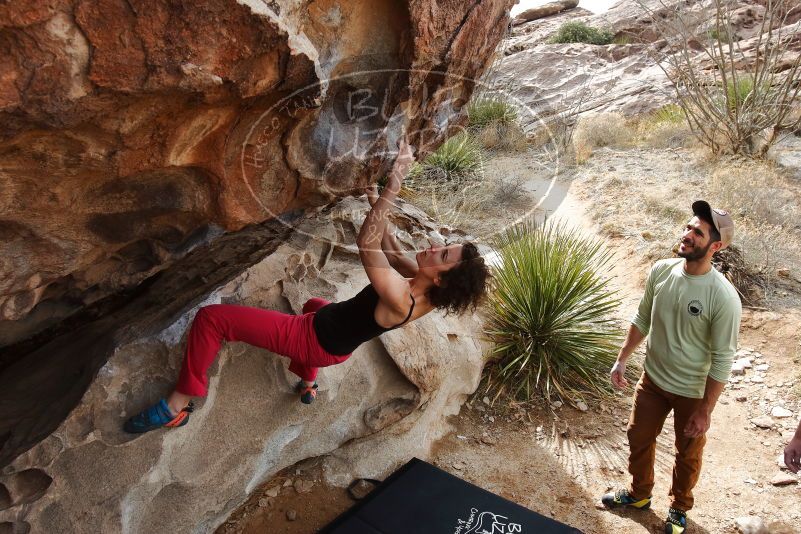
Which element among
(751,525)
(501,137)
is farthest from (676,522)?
(501,137)

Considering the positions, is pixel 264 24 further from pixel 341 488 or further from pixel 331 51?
pixel 341 488

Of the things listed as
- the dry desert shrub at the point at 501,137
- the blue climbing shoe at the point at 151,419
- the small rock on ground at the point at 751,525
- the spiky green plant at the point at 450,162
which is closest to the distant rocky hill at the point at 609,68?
the dry desert shrub at the point at 501,137

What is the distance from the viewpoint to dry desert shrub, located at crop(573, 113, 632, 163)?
11.0m

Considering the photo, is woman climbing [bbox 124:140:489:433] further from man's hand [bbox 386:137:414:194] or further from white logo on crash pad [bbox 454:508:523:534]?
white logo on crash pad [bbox 454:508:523:534]

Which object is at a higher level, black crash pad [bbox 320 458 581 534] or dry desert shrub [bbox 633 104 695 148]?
dry desert shrub [bbox 633 104 695 148]

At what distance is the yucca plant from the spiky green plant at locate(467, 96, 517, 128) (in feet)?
22.0

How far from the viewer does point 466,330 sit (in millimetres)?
4492

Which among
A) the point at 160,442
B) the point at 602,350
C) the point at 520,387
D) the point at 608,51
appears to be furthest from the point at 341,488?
the point at 608,51

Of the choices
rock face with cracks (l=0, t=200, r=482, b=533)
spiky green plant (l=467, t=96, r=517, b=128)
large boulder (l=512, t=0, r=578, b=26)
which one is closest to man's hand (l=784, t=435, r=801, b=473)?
rock face with cracks (l=0, t=200, r=482, b=533)

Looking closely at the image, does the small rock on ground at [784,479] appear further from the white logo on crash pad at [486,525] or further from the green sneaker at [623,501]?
the white logo on crash pad at [486,525]

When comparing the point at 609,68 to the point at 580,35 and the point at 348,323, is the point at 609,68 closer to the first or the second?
the point at 580,35

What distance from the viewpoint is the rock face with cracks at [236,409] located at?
2.57 metres

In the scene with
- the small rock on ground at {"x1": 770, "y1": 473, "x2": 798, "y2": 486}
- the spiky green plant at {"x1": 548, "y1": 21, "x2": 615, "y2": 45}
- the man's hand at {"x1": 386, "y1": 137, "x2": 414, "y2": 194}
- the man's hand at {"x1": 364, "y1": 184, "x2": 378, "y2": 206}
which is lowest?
the small rock on ground at {"x1": 770, "y1": 473, "x2": 798, "y2": 486}

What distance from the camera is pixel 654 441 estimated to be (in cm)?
332
